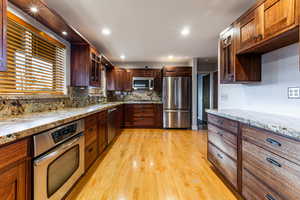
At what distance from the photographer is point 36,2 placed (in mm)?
1555

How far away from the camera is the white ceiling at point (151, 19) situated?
202cm

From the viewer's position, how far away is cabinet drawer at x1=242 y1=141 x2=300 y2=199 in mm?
950

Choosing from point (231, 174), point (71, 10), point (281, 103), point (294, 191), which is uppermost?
point (71, 10)

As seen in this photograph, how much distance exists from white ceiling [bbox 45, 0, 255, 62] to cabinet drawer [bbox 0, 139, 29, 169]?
6.15 ft

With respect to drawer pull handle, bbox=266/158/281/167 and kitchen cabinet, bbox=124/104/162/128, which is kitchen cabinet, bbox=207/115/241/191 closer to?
drawer pull handle, bbox=266/158/281/167

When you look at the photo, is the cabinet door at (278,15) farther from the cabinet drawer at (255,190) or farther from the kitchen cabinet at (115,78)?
the kitchen cabinet at (115,78)

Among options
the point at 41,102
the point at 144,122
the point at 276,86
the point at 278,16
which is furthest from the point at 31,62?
the point at 144,122

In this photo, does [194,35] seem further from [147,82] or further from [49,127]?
[49,127]

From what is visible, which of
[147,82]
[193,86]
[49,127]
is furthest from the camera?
[147,82]

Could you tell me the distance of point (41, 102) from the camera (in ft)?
6.63

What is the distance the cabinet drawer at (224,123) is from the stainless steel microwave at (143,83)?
10.8 feet

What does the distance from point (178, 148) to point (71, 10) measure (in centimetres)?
307

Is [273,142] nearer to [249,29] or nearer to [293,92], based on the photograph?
[293,92]

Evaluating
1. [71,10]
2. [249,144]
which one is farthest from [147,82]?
[249,144]
